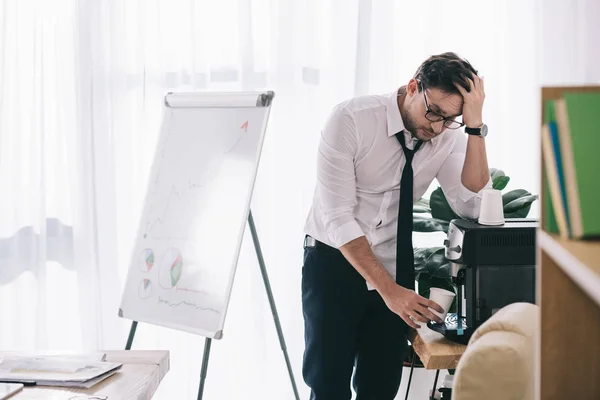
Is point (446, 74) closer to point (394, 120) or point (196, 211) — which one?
point (394, 120)

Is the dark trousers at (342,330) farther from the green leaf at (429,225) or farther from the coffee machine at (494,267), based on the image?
the green leaf at (429,225)

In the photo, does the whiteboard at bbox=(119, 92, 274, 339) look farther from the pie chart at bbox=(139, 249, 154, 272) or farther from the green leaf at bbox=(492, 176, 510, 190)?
the green leaf at bbox=(492, 176, 510, 190)

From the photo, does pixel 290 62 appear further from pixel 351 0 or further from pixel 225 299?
pixel 225 299

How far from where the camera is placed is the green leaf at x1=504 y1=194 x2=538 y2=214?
2453mm

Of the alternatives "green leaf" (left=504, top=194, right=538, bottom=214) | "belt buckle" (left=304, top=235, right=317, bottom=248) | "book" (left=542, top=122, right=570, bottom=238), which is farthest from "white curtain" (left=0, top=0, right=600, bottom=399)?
"book" (left=542, top=122, right=570, bottom=238)

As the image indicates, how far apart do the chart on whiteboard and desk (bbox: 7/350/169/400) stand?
60cm

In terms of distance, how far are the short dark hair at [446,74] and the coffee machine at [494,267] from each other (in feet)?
1.26

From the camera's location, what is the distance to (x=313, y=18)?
2.93 metres

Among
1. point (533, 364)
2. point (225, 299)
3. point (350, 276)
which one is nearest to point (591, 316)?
point (533, 364)

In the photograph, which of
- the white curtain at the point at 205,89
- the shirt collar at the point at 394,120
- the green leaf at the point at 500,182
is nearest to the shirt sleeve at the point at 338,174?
the shirt collar at the point at 394,120

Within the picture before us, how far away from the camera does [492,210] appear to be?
6.15 ft

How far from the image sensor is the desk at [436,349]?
1747 mm

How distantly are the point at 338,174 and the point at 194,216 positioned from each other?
0.73 metres

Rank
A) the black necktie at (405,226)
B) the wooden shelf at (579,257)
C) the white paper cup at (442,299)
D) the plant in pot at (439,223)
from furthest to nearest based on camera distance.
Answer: the plant in pot at (439,223)
the black necktie at (405,226)
the white paper cup at (442,299)
the wooden shelf at (579,257)
